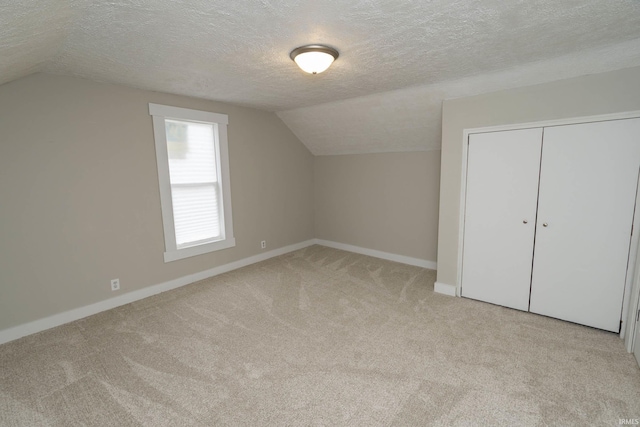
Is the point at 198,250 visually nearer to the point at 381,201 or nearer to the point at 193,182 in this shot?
the point at 193,182

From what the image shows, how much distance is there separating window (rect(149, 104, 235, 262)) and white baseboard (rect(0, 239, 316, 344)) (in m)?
0.31

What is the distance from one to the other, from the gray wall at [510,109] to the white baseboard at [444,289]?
0.15 feet

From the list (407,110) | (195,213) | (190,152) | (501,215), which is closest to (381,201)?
(407,110)

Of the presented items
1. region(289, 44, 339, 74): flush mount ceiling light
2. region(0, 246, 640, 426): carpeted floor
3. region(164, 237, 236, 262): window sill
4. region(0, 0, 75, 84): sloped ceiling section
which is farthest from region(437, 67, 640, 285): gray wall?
region(0, 0, 75, 84): sloped ceiling section

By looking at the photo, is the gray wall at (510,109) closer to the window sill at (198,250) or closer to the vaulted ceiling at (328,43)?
the vaulted ceiling at (328,43)

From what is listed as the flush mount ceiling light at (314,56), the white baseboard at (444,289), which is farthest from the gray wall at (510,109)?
the flush mount ceiling light at (314,56)

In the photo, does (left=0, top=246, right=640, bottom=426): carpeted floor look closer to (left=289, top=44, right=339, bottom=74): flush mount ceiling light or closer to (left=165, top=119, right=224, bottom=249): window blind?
(left=165, top=119, right=224, bottom=249): window blind

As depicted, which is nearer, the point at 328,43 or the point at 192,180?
the point at 328,43

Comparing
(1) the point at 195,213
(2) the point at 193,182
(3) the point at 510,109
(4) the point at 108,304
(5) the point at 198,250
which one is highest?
(3) the point at 510,109

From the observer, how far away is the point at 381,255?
476cm

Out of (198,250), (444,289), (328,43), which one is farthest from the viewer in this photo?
(198,250)

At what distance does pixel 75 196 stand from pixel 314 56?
258 cm

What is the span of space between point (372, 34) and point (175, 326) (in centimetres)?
290

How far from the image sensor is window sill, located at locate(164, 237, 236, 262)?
352cm
